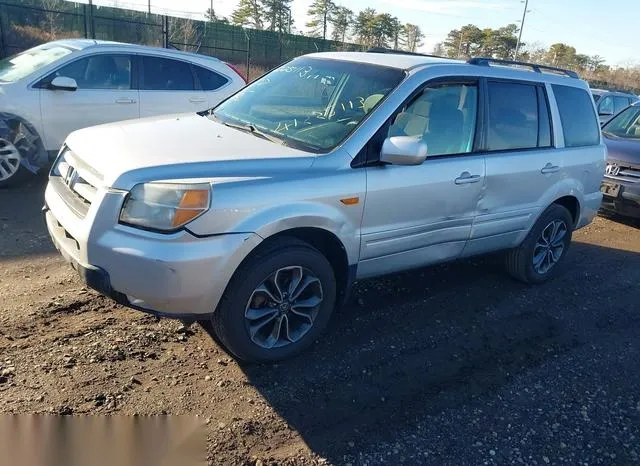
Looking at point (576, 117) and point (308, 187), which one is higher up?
point (576, 117)

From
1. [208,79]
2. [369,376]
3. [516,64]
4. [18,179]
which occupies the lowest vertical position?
[369,376]

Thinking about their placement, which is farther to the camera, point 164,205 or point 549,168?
point 549,168

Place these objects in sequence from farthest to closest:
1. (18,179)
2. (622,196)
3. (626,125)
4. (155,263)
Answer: (626,125), (622,196), (18,179), (155,263)

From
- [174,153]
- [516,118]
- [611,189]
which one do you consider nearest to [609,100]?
[611,189]

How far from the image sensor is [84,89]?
6965 millimetres

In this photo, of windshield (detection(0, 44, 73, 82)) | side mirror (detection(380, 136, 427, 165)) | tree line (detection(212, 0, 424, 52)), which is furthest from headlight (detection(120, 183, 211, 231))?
tree line (detection(212, 0, 424, 52))

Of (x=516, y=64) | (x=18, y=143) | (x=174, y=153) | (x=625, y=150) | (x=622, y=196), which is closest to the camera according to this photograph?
(x=174, y=153)

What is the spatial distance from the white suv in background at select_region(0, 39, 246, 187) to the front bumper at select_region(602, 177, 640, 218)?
5.61m

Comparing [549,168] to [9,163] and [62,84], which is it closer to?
[62,84]

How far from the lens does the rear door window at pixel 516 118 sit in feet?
14.4

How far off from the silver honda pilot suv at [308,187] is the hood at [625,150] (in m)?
3.19

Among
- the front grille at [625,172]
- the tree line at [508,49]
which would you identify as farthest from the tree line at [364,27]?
the front grille at [625,172]

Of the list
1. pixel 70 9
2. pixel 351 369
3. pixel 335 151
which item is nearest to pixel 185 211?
pixel 335 151

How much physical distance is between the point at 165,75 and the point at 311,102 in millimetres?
4354
